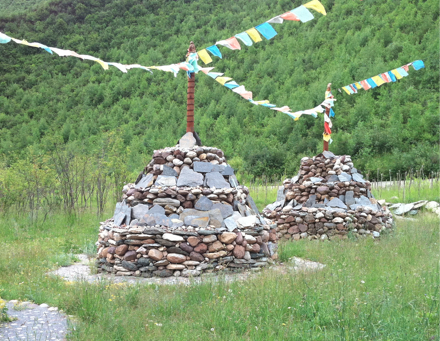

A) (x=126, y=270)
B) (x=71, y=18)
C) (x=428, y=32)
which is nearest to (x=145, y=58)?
(x=71, y=18)

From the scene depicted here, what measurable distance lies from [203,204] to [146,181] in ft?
4.09

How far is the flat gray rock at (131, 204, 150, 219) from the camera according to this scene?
7223 millimetres

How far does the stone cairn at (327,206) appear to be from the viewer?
10.7 meters

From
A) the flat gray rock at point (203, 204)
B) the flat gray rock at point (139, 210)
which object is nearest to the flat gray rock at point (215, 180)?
the flat gray rock at point (203, 204)

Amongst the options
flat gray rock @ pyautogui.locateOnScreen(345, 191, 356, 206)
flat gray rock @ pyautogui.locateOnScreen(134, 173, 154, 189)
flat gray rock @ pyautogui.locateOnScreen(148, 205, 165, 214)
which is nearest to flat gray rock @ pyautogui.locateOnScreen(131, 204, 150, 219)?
flat gray rock @ pyautogui.locateOnScreen(148, 205, 165, 214)

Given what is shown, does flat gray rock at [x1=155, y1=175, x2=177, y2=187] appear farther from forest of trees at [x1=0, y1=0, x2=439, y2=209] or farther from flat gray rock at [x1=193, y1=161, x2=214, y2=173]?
forest of trees at [x1=0, y1=0, x2=439, y2=209]

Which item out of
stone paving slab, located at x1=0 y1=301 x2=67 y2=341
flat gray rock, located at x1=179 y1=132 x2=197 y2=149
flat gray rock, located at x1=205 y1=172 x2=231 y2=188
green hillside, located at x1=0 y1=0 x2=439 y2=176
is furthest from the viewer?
green hillside, located at x1=0 y1=0 x2=439 y2=176

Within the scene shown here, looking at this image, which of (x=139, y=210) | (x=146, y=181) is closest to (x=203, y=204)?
(x=139, y=210)

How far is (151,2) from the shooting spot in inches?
2677

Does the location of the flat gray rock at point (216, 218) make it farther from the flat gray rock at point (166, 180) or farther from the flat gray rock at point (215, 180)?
the flat gray rock at point (166, 180)

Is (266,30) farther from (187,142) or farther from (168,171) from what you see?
(168,171)

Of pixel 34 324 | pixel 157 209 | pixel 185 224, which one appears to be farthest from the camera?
pixel 157 209

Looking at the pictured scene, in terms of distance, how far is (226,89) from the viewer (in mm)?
45875

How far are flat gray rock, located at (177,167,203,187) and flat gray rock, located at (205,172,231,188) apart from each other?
130mm
